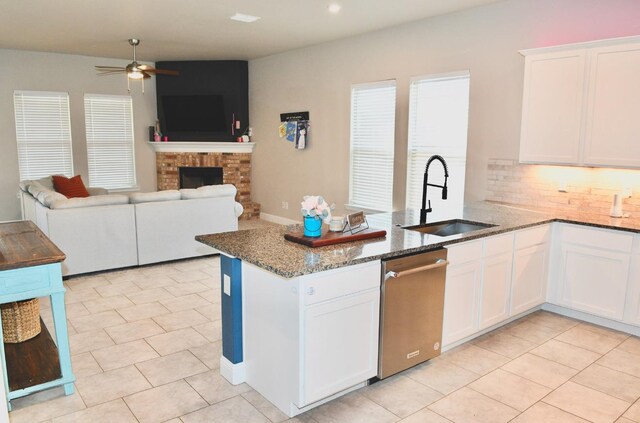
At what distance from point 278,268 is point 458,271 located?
148 cm

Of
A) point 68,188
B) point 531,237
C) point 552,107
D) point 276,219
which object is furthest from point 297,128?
point 531,237

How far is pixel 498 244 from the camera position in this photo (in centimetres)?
364

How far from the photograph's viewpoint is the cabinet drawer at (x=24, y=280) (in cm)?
258

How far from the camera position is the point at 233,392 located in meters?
2.98

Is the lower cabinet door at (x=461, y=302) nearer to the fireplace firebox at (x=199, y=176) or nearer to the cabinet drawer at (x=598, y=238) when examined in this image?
the cabinet drawer at (x=598, y=238)

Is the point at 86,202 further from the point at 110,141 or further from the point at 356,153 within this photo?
the point at 110,141

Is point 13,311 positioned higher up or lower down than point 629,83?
lower down

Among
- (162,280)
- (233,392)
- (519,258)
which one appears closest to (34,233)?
(233,392)

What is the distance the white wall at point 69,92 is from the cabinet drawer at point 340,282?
7.38m

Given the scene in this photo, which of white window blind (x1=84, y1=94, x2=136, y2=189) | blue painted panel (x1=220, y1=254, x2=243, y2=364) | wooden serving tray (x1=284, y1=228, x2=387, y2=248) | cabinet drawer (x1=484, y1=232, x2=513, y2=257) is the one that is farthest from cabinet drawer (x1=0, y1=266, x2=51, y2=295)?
white window blind (x1=84, y1=94, x2=136, y2=189)

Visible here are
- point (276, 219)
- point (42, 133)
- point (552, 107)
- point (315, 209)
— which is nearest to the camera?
→ point (315, 209)

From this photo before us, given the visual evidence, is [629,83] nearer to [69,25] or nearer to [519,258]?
Answer: [519,258]

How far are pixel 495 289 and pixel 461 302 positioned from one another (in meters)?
0.44

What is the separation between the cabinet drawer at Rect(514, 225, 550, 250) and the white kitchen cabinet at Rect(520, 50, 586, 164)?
66 cm
